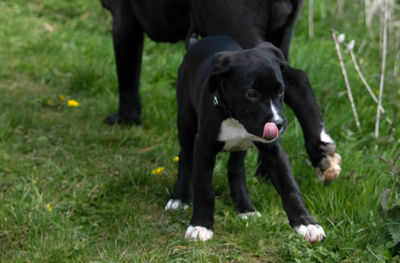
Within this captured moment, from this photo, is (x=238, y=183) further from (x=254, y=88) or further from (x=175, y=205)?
(x=254, y=88)

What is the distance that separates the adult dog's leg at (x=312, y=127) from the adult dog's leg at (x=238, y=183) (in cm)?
43

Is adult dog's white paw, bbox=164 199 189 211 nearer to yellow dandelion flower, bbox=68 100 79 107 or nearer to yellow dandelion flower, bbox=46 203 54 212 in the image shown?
yellow dandelion flower, bbox=46 203 54 212

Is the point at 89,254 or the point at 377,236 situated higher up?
the point at 377,236

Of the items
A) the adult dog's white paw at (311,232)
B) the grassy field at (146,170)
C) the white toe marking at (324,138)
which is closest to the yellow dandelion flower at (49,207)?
the grassy field at (146,170)

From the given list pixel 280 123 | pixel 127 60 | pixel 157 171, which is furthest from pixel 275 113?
pixel 127 60

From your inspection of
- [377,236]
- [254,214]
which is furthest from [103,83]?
[377,236]

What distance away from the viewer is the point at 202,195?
99.0 inches

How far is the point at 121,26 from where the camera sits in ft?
12.6

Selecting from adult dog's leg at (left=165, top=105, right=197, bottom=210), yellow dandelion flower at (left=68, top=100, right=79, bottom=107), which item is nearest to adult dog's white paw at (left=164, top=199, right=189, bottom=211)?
adult dog's leg at (left=165, top=105, right=197, bottom=210)

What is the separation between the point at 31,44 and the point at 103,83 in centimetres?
162

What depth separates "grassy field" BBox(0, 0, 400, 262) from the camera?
245 centimetres

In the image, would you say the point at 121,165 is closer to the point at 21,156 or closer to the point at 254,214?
the point at 21,156

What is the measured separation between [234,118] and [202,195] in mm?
448

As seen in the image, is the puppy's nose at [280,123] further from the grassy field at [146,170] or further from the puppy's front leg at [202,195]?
the grassy field at [146,170]
